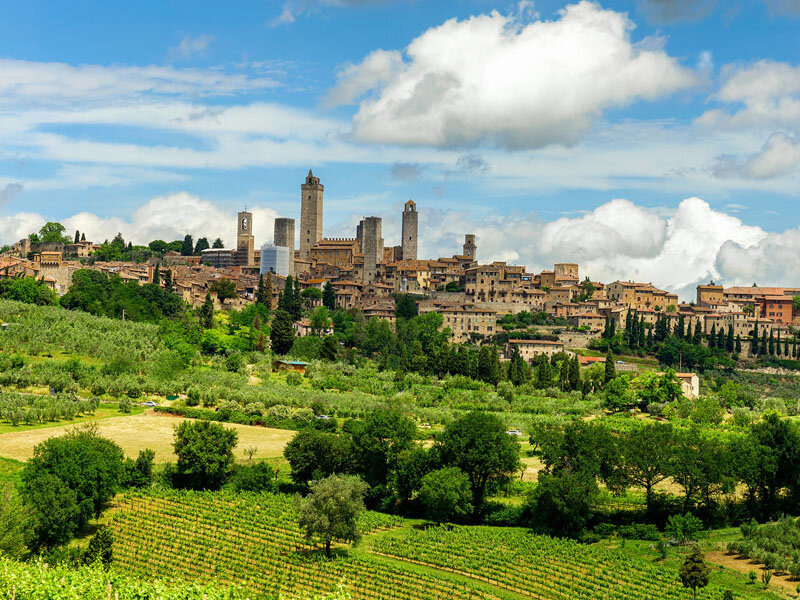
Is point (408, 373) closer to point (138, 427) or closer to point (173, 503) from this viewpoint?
point (138, 427)

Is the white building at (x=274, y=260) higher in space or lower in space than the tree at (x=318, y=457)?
higher

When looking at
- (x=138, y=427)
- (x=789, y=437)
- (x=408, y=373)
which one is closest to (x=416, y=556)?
(x=789, y=437)

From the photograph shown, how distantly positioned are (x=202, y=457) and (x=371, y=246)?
287 feet

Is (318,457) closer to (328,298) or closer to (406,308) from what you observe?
(406,308)

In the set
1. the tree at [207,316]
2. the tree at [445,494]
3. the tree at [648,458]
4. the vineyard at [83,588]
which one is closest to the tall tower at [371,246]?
the tree at [207,316]

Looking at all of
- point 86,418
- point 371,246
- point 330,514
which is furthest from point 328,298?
point 330,514

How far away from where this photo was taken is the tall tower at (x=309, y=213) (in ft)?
449

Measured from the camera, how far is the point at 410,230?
463 feet

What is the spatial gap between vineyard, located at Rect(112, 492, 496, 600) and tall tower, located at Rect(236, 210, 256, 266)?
94340 mm

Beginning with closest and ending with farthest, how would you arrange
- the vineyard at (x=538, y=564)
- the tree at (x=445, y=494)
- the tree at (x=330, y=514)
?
1. the vineyard at (x=538, y=564)
2. the tree at (x=330, y=514)
3. the tree at (x=445, y=494)

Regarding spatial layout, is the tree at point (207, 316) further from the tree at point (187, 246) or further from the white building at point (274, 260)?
the tree at point (187, 246)

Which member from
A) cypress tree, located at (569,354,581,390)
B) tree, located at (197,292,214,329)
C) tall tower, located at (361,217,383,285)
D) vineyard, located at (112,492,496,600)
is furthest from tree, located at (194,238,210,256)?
vineyard, located at (112,492,496,600)

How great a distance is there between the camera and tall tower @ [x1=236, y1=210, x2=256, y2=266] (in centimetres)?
13350

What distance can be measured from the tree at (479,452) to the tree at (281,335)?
43907 millimetres
